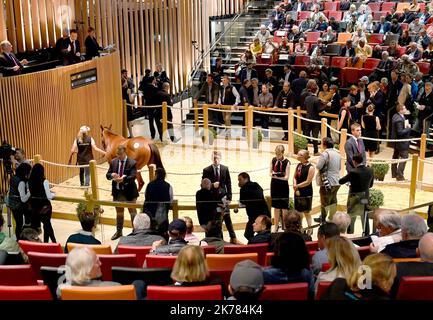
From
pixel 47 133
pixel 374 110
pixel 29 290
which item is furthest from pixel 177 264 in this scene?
pixel 374 110

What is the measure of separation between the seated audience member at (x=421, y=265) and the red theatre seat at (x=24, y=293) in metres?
2.41

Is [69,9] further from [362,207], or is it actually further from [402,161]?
[362,207]

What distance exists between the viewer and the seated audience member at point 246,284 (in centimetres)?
470

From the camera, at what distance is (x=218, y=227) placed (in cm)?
803

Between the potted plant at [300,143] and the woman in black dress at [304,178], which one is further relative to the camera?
the potted plant at [300,143]

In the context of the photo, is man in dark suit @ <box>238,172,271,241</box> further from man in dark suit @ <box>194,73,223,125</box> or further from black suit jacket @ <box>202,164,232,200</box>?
man in dark suit @ <box>194,73,223,125</box>

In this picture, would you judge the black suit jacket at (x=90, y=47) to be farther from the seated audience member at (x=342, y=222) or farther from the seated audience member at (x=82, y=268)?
the seated audience member at (x=82, y=268)

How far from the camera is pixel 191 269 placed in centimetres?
490

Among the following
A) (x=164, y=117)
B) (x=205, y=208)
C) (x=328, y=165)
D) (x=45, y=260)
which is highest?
(x=45, y=260)

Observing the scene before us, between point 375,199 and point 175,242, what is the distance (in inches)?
130

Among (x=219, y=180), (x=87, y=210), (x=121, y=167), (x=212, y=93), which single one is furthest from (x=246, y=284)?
(x=212, y=93)

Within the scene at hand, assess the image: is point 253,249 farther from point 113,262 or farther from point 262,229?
point 113,262

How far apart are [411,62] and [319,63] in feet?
7.33

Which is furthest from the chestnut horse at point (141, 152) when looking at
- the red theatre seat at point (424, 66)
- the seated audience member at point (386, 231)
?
the red theatre seat at point (424, 66)
